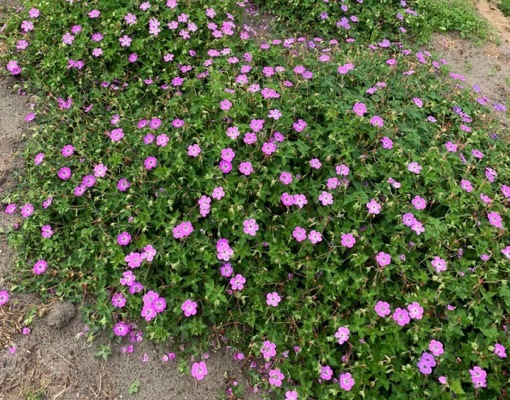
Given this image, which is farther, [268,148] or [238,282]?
[268,148]

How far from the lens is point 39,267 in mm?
3312

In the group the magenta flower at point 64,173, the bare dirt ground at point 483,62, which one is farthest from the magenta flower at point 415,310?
the bare dirt ground at point 483,62

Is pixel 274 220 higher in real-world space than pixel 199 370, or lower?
higher

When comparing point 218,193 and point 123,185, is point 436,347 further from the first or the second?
point 123,185

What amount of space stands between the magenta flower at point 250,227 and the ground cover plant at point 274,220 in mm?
24

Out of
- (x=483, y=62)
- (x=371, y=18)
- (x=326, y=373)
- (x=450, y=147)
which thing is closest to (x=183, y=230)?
(x=326, y=373)

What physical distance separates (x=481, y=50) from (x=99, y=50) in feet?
17.0

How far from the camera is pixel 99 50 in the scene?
427 cm

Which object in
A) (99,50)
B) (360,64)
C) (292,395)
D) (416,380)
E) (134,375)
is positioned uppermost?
(360,64)

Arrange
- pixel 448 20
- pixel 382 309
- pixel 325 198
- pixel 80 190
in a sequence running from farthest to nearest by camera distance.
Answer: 1. pixel 448 20
2. pixel 80 190
3. pixel 325 198
4. pixel 382 309

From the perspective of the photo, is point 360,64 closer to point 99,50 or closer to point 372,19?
point 372,19

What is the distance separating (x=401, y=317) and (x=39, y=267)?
8.71 feet

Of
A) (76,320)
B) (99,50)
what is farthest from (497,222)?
(99,50)

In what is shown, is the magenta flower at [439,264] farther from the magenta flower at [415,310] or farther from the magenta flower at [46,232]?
the magenta flower at [46,232]
